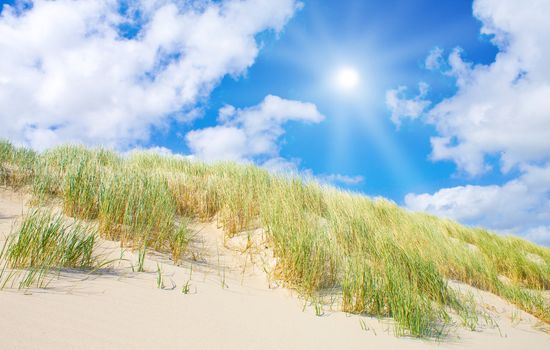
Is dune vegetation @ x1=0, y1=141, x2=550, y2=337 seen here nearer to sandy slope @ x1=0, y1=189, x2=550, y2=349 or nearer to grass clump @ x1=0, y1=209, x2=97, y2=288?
grass clump @ x1=0, y1=209, x2=97, y2=288

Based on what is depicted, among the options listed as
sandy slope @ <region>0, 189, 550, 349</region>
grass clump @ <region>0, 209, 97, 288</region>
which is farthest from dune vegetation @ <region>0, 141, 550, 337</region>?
sandy slope @ <region>0, 189, 550, 349</region>

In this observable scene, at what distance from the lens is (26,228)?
3131 millimetres

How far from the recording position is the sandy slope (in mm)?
2121

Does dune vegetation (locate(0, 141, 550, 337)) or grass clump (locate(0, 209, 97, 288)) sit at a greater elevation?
dune vegetation (locate(0, 141, 550, 337))

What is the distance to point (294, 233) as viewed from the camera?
4301 millimetres

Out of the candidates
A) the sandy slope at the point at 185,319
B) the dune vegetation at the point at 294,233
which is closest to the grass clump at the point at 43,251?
the dune vegetation at the point at 294,233

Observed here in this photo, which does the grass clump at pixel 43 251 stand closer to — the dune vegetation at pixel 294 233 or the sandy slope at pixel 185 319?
the dune vegetation at pixel 294 233

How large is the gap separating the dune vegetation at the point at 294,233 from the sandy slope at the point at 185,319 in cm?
27

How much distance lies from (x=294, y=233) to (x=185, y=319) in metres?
1.89

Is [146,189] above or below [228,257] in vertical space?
→ above

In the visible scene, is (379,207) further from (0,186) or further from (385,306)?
(0,186)

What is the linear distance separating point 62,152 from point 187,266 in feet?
14.9

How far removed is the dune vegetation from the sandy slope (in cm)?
27

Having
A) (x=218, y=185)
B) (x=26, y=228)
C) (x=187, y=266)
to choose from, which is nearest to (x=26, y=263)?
(x=26, y=228)
